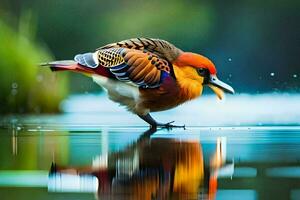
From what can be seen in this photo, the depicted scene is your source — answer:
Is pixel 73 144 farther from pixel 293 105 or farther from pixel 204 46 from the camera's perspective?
pixel 293 105

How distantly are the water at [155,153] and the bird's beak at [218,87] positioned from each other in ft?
0.25

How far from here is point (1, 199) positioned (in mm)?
2053

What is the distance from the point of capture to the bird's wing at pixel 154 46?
3.77m

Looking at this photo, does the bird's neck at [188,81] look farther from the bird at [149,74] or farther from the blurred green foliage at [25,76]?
the blurred green foliage at [25,76]

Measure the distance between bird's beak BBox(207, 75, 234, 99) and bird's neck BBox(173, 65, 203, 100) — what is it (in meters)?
0.09

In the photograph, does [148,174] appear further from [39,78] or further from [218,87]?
[39,78]

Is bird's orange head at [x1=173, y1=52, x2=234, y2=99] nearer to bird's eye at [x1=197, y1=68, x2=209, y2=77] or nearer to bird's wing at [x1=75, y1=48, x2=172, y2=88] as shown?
bird's eye at [x1=197, y1=68, x2=209, y2=77]

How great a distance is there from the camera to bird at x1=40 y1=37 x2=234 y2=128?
3.66 metres

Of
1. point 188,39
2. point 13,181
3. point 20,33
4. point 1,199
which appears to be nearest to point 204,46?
point 188,39

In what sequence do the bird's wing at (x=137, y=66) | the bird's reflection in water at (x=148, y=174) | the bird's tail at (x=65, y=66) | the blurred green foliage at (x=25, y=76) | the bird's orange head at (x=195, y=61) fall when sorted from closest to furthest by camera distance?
the bird's reflection in water at (x=148, y=174)
the bird's wing at (x=137, y=66)
the bird's orange head at (x=195, y=61)
the bird's tail at (x=65, y=66)
the blurred green foliage at (x=25, y=76)

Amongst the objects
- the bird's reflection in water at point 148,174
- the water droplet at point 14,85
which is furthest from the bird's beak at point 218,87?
the water droplet at point 14,85

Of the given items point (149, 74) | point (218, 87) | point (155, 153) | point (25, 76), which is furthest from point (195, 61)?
point (25, 76)

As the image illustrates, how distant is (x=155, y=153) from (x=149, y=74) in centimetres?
90

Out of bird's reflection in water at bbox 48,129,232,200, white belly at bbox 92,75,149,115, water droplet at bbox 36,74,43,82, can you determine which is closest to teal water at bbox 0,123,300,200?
bird's reflection in water at bbox 48,129,232,200
